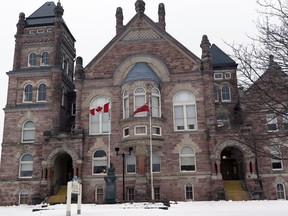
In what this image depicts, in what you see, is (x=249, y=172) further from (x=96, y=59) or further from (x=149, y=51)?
(x=96, y=59)

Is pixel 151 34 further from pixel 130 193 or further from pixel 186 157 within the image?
pixel 130 193

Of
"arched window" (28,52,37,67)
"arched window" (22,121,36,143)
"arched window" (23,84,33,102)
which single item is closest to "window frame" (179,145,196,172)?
"arched window" (22,121,36,143)

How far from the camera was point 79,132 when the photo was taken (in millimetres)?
32188

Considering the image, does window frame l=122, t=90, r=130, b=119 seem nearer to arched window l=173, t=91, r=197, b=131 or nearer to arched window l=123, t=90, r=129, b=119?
arched window l=123, t=90, r=129, b=119

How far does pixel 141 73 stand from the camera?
31.6 meters

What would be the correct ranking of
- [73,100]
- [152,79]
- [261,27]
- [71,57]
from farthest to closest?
[71,57], [73,100], [152,79], [261,27]

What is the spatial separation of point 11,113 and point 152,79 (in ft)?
48.0

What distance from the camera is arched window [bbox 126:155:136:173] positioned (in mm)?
31219

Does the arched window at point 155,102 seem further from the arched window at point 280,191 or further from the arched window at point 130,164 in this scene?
the arched window at point 280,191

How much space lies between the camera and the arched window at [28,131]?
114 feet

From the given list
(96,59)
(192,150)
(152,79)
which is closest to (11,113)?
(96,59)

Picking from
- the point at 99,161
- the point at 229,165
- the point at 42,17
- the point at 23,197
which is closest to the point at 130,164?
the point at 99,161

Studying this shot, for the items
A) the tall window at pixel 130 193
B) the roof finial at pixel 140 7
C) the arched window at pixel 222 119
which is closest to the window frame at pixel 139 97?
the tall window at pixel 130 193

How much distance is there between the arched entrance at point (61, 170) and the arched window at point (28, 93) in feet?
22.4
